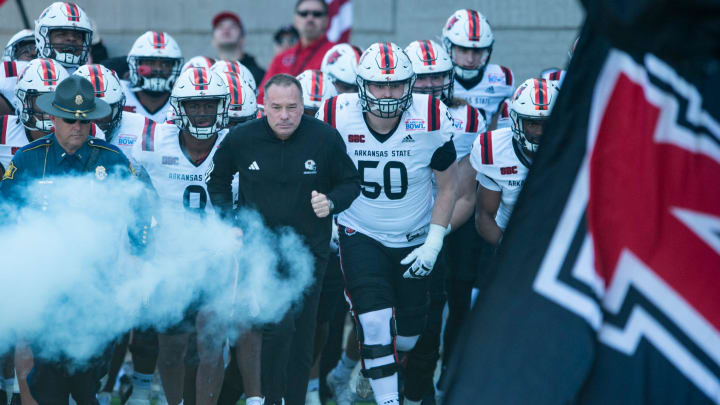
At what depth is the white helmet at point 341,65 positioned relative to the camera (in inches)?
321

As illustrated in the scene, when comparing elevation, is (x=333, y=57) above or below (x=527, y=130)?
above

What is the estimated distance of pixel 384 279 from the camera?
6.22m

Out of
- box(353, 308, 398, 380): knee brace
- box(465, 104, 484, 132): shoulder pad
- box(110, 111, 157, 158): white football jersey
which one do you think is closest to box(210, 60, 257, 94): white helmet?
box(110, 111, 157, 158): white football jersey

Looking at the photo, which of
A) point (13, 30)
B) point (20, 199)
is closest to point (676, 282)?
point (20, 199)

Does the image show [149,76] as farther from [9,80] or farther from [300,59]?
[300,59]

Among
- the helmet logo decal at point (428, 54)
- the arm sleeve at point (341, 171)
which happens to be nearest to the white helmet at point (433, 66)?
the helmet logo decal at point (428, 54)

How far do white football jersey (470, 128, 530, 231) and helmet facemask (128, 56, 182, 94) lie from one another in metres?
2.70

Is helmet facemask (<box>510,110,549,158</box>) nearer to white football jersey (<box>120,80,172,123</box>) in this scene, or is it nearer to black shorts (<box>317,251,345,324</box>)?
black shorts (<box>317,251,345,324</box>)

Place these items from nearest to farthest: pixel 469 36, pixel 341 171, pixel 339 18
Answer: pixel 341 171 → pixel 469 36 → pixel 339 18

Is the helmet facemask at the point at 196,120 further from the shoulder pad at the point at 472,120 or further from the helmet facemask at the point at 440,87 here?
the shoulder pad at the point at 472,120

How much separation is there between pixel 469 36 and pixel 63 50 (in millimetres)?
3130

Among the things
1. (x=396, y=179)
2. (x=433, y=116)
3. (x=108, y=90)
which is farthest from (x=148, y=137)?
(x=433, y=116)

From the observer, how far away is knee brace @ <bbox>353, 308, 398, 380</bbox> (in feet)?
19.6

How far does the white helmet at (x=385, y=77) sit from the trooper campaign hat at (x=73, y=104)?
1659 millimetres
